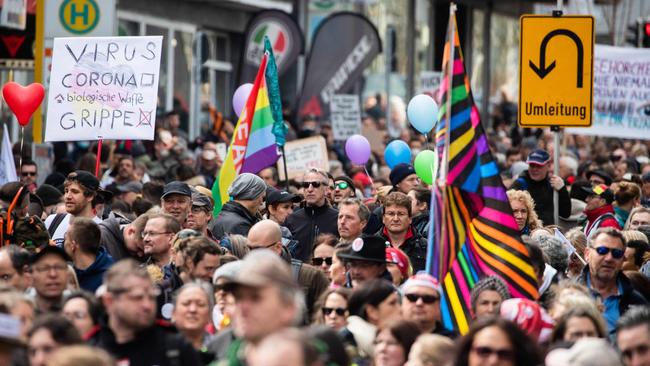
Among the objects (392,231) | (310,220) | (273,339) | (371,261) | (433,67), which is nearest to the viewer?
(273,339)

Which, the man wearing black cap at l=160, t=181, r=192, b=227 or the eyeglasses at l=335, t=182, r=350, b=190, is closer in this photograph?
the man wearing black cap at l=160, t=181, r=192, b=227

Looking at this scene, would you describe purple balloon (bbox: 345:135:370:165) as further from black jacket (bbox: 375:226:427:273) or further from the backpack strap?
the backpack strap

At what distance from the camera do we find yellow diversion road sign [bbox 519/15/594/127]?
49.5 ft

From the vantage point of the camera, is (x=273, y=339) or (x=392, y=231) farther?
(x=392, y=231)

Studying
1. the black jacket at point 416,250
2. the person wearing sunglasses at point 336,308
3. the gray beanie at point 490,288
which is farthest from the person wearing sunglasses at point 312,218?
the person wearing sunglasses at point 336,308

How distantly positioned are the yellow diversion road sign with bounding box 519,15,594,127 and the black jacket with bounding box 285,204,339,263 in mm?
1997

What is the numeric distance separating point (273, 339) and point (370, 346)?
3.27m

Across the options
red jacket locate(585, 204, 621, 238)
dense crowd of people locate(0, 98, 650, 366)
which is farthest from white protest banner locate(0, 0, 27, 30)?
red jacket locate(585, 204, 621, 238)

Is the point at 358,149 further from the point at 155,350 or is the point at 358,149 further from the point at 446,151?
the point at 155,350

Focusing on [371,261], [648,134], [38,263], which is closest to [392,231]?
[371,261]

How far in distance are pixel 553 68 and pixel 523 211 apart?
1.66m

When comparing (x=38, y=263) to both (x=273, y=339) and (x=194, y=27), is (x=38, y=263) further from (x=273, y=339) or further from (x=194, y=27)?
(x=194, y=27)

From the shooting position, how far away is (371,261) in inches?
423

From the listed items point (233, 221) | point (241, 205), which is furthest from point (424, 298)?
point (241, 205)
